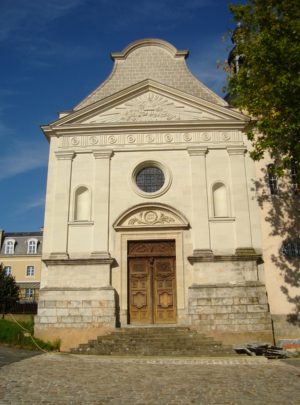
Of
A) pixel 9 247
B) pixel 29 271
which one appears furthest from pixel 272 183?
pixel 9 247

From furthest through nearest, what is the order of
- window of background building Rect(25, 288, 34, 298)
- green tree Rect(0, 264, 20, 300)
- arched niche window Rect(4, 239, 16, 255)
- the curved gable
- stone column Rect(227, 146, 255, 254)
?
arched niche window Rect(4, 239, 16, 255), window of background building Rect(25, 288, 34, 298), green tree Rect(0, 264, 20, 300), the curved gable, stone column Rect(227, 146, 255, 254)

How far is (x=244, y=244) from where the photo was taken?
16359mm

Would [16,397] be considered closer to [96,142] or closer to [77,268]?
[77,268]

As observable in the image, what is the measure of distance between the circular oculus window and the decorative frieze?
3.38 feet

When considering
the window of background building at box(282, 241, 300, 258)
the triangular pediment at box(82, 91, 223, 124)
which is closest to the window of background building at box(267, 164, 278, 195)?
the window of background building at box(282, 241, 300, 258)

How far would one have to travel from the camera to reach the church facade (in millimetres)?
15414

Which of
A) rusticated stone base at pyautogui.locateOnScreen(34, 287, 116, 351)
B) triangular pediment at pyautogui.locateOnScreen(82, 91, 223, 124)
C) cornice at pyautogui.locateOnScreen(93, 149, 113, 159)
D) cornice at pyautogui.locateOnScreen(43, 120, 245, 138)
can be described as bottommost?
rusticated stone base at pyautogui.locateOnScreen(34, 287, 116, 351)

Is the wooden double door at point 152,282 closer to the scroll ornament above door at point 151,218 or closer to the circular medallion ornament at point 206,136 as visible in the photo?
the scroll ornament above door at point 151,218

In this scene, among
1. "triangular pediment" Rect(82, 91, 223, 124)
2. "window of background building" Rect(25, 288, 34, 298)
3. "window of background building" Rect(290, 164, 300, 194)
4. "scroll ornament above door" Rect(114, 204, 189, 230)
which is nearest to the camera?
"scroll ornament above door" Rect(114, 204, 189, 230)

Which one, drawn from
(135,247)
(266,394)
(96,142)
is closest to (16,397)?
(266,394)

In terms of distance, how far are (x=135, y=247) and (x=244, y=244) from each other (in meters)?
4.32

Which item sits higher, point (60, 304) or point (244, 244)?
point (244, 244)

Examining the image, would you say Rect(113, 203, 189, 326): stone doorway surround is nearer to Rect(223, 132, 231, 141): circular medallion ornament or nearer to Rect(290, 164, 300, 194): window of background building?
Rect(223, 132, 231, 141): circular medallion ornament

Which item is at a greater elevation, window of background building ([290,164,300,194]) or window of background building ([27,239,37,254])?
window of background building ([27,239,37,254])
